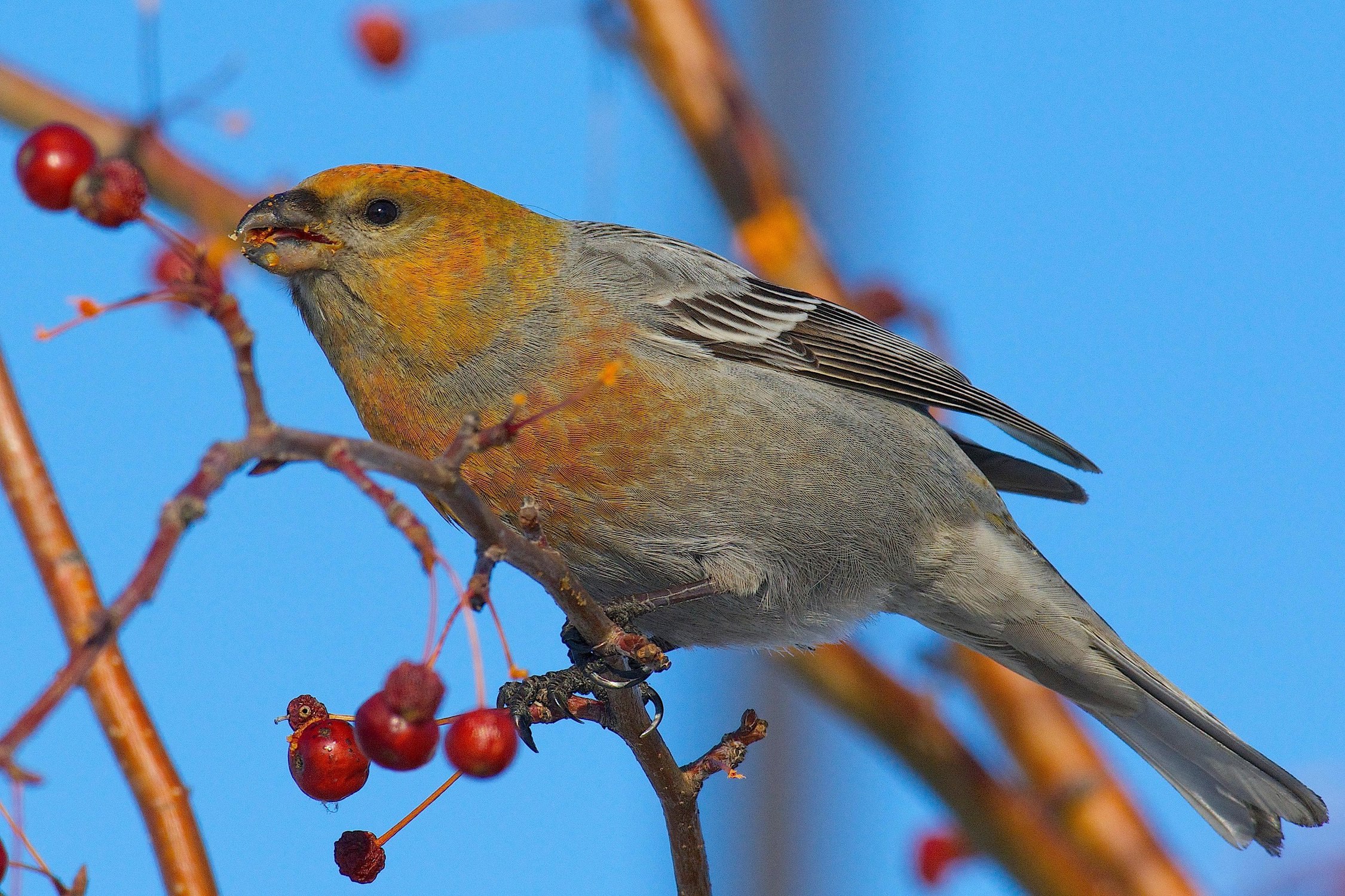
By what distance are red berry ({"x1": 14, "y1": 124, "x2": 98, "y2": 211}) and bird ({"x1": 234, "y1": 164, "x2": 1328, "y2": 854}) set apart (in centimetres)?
115

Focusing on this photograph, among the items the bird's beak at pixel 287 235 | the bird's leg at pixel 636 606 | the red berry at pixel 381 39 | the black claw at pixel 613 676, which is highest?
the red berry at pixel 381 39

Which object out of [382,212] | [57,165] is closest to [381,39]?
[382,212]

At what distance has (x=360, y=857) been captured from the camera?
236 cm

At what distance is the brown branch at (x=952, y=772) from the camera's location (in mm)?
3646

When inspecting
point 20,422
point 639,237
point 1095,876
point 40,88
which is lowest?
point 1095,876

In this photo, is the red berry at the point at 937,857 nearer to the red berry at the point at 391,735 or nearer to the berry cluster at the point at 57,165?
the red berry at the point at 391,735

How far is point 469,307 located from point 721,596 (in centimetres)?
110

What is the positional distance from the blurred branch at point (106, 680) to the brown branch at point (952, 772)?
7.35 feet

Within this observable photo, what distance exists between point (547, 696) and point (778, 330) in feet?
5.06

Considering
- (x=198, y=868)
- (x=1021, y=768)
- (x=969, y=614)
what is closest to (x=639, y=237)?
(x=969, y=614)

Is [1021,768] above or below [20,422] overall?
below

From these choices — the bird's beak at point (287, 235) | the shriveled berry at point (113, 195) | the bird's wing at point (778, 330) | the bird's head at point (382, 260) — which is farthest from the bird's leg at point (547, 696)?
the shriveled berry at point (113, 195)

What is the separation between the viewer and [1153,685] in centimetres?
438

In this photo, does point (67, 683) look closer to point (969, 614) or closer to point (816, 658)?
point (816, 658)
